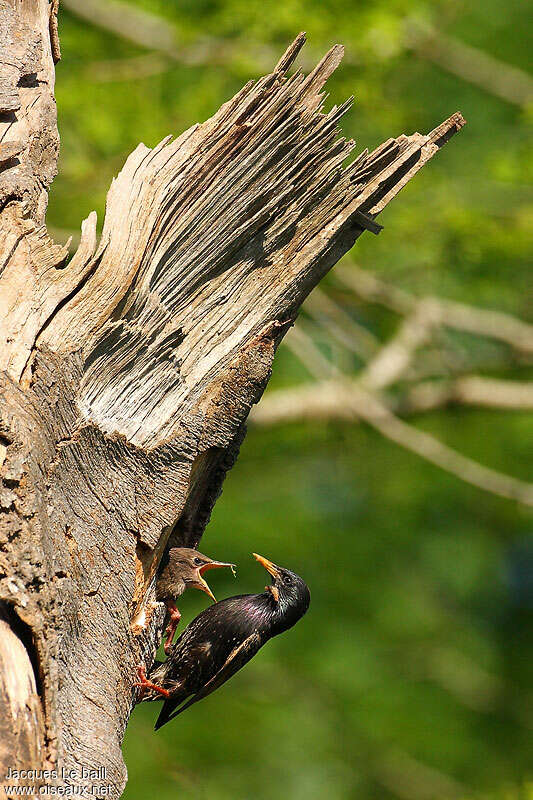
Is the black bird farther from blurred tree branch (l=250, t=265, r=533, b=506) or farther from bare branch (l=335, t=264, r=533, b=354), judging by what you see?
bare branch (l=335, t=264, r=533, b=354)

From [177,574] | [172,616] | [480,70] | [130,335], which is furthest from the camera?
[480,70]

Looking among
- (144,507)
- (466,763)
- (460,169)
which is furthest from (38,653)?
(466,763)

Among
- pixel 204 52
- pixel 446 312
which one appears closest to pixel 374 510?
pixel 446 312

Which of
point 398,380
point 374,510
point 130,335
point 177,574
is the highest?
point 398,380

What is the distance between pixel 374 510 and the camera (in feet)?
28.1

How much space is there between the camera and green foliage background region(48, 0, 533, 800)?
584 cm

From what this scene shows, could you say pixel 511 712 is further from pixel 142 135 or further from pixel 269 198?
pixel 269 198

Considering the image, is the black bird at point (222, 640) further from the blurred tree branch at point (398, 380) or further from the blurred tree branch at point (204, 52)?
the blurred tree branch at point (204, 52)

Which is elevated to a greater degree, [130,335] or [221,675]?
[130,335]

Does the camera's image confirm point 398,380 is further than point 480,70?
Yes

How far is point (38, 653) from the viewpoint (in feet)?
7.00

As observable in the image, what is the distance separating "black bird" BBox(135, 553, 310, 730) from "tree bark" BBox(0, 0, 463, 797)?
705 millimetres

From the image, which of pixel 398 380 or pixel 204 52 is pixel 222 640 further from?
pixel 204 52

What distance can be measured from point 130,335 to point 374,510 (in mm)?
6300
